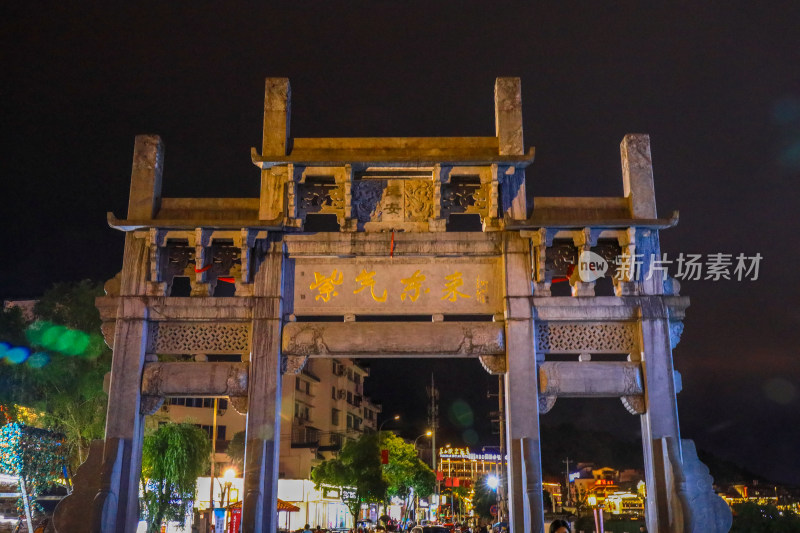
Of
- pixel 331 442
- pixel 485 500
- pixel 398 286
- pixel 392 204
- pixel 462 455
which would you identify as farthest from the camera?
pixel 462 455

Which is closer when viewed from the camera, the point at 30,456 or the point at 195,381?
the point at 195,381

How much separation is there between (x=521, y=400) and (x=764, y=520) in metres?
14.2

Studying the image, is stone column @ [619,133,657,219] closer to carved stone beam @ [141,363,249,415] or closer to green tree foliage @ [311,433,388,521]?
carved stone beam @ [141,363,249,415]

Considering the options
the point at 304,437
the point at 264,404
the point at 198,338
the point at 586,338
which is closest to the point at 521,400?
the point at 586,338

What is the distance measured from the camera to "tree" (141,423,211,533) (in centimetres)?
2331

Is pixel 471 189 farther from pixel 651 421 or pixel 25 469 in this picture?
→ pixel 25 469

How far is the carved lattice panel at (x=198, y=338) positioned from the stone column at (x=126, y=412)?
0.25m

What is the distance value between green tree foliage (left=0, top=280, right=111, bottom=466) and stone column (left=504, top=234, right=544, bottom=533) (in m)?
Answer: 12.9

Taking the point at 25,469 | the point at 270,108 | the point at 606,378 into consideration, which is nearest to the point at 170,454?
the point at 25,469

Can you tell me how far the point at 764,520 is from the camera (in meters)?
21.0

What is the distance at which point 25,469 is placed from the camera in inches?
699

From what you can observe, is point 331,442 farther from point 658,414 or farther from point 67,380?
point 658,414

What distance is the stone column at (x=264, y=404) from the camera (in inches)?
424

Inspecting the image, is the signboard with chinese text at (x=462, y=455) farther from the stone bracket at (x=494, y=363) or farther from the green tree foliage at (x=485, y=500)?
the stone bracket at (x=494, y=363)
